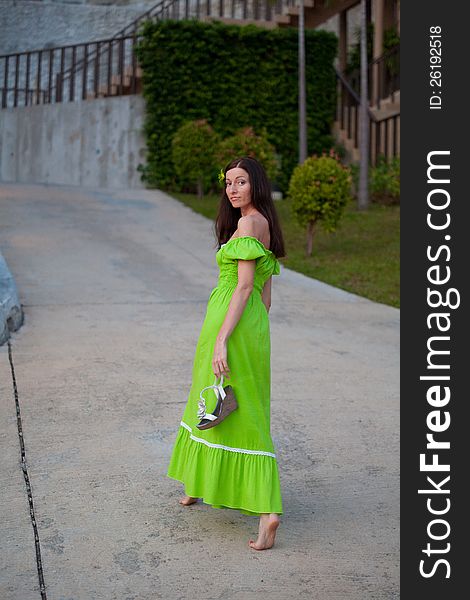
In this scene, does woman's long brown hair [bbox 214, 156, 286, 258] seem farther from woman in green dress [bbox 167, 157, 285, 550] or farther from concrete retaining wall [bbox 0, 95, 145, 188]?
concrete retaining wall [bbox 0, 95, 145, 188]

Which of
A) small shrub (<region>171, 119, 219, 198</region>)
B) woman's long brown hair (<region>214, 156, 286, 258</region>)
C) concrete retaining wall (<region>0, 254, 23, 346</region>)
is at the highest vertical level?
small shrub (<region>171, 119, 219, 198</region>)

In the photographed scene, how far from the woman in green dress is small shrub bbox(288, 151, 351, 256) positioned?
8084 mm

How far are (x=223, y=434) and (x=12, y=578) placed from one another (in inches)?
36.0

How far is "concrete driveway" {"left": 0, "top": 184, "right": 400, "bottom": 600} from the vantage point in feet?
10.8

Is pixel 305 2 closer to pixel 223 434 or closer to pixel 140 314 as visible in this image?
pixel 140 314

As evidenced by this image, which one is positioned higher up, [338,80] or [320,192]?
[338,80]

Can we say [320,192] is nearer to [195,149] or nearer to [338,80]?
[195,149]

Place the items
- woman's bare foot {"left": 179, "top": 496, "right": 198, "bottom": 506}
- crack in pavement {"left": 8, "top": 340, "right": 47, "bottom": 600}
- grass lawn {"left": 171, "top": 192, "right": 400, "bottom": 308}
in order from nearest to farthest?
crack in pavement {"left": 8, "top": 340, "right": 47, "bottom": 600}, woman's bare foot {"left": 179, "top": 496, "right": 198, "bottom": 506}, grass lawn {"left": 171, "top": 192, "right": 400, "bottom": 308}

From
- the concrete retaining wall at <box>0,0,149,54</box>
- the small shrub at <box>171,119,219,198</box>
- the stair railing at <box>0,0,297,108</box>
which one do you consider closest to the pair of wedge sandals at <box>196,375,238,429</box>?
the small shrub at <box>171,119,219,198</box>

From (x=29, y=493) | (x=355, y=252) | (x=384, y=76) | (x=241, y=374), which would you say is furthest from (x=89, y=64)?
(x=241, y=374)

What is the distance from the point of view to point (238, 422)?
3557mm

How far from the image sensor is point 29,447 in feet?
15.1

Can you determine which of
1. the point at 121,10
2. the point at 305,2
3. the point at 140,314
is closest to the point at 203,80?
the point at 305,2

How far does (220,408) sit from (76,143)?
16.4m
